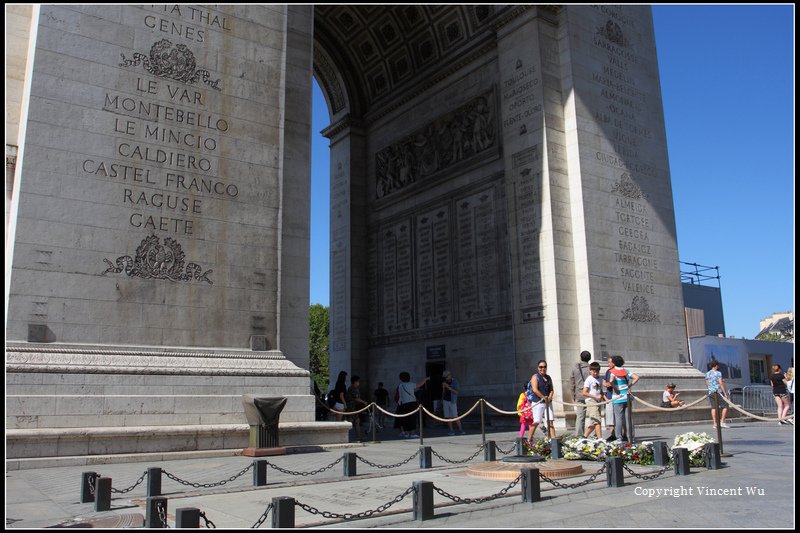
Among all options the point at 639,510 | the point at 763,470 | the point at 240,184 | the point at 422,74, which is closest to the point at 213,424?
the point at 240,184

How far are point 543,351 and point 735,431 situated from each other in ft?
18.3

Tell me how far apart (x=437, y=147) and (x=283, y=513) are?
22.2m

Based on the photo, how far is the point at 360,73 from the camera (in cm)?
3044

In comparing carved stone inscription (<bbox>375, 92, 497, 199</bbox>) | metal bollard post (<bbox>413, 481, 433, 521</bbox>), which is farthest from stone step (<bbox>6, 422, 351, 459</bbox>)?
carved stone inscription (<bbox>375, 92, 497, 199</bbox>)

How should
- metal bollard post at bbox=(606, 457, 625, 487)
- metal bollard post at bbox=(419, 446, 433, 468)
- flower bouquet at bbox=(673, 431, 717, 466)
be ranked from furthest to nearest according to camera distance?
metal bollard post at bbox=(419, 446, 433, 468) → flower bouquet at bbox=(673, 431, 717, 466) → metal bollard post at bbox=(606, 457, 625, 487)

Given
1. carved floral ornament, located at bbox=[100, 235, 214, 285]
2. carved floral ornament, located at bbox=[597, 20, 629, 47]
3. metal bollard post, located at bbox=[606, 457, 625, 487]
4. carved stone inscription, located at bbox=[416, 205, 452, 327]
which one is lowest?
metal bollard post, located at bbox=[606, 457, 625, 487]

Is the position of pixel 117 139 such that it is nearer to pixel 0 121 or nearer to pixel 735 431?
pixel 0 121

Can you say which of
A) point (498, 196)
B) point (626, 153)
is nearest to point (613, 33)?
point (626, 153)

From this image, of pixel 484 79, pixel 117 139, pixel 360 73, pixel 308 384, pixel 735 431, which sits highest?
pixel 360 73

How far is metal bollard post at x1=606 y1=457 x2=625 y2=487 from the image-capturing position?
857cm

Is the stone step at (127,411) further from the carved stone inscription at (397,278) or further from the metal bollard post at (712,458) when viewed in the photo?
the carved stone inscription at (397,278)

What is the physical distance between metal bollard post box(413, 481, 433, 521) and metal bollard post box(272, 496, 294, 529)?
4.44 ft

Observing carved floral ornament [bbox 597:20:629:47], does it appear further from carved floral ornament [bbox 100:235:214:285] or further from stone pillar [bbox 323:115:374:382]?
carved floral ornament [bbox 100:235:214:285]

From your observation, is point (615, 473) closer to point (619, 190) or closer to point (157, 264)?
point (157, 264)
